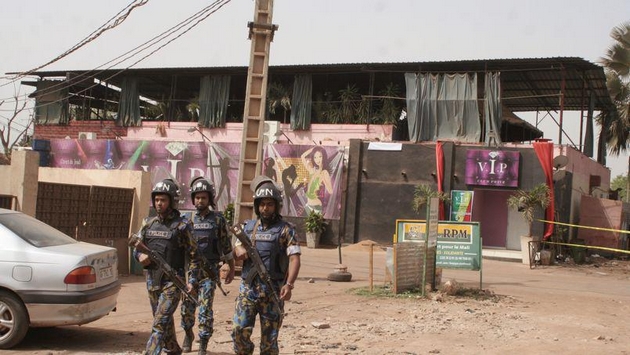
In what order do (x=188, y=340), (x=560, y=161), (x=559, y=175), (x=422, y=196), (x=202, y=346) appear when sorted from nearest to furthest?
(x=202, y=346)
(x=188, y=340)
(x=560, y=161)
(x=559, y=175)
(x=422, y=196)

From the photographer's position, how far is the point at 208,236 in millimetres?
7203

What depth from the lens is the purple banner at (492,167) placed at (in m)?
23.0

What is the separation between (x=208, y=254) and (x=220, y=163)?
20.6 m

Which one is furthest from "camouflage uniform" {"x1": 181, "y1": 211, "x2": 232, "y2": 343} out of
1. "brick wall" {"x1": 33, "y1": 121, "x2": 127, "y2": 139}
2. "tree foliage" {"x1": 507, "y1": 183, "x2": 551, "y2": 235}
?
"brick wall" {"x1": 33, "y1": 121, "x2": 127, "y2": 139}

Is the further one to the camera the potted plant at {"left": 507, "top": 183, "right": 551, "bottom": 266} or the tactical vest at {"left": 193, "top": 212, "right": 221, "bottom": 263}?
the potted plant at {"left": 507, "top": 183, "right": 551, "bottom": 266}

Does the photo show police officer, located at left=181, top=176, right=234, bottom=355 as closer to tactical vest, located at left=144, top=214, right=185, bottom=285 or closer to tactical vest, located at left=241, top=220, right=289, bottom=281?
tactical vest, located at left=144, top=214, right=185, bottom=285

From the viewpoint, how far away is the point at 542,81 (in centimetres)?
Answer: 2670

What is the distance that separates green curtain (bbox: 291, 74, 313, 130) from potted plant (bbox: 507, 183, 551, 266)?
950 centimetres

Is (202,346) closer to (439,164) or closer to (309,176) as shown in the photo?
(439,164)

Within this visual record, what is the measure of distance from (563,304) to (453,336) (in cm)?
432

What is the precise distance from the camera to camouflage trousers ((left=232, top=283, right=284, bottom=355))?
541 cm

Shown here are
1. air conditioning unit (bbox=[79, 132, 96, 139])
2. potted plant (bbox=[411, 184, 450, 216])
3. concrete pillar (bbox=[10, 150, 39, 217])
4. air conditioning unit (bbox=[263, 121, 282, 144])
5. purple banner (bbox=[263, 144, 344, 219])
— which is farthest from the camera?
air conditioning unit (bbox=[79, 132, 96, 139])

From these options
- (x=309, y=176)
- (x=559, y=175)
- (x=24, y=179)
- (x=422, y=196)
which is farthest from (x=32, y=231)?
(x=559, y=175)

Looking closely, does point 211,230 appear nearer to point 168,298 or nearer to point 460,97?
point 168,298
